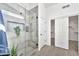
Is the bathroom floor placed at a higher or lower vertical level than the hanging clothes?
lower

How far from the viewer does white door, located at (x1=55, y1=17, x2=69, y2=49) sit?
148 centimetres

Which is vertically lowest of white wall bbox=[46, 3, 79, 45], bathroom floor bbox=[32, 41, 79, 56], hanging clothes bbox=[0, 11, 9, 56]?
bathroom floor bbox=[32, 41, 79, 56]

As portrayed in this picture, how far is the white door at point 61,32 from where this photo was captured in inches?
58.3

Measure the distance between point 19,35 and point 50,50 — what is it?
0.48 meters

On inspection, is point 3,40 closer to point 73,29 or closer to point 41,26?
point 41,26

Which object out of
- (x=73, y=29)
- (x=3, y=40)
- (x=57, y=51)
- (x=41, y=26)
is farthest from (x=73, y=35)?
(x=3, y=40)

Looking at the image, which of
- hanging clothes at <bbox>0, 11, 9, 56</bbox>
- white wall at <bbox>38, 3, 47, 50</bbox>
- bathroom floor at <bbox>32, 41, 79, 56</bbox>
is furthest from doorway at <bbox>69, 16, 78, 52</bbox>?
hanging clothes at <bbox>0, 11, 9, 56</bbox>

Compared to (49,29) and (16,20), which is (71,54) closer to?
(49,29)

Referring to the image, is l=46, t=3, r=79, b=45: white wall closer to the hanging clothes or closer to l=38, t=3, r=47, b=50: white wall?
l=38, t=3, r=47, b=50: white wall

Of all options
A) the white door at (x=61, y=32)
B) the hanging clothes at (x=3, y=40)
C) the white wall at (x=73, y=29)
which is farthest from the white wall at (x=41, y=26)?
the hanging clothes at (x=3, y=40)

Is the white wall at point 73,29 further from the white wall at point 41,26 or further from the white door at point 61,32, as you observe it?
the white wall at point 41,26

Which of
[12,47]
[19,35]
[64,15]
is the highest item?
[64,15]

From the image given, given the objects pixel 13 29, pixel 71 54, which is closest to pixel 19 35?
pixel 13 29

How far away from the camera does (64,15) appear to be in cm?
148
